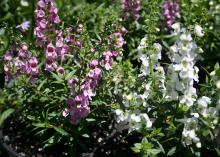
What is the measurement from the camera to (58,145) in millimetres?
4348

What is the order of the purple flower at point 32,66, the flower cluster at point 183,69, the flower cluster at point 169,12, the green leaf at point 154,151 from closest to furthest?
the flower cluster at point 183,69 → the green leaf at point 154,151 → the purple flower at point 32,66 → the flower cluster at point 169,12

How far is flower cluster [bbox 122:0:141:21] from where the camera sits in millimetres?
5453

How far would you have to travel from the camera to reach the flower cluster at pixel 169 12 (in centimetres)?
589

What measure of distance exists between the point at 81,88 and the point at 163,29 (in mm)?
2617

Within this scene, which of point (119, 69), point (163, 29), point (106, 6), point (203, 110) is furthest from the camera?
point (106, 6)

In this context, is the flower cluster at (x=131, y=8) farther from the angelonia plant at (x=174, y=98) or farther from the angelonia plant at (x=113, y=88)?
the angelonia plant at (x=174, y=98)

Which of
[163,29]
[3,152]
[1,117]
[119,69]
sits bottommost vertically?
[3,152]

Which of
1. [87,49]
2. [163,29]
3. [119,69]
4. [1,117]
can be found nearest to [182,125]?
[119,69]

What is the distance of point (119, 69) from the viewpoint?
3.69 m

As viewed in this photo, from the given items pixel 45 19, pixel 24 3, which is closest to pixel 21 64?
pixel 45 19

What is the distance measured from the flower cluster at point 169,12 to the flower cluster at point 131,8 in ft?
1.26

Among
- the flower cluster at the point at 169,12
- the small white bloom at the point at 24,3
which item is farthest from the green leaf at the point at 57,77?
the small white bloom at the point at 24,3

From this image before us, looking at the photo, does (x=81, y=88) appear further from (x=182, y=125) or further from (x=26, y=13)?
(x=26, y=13)

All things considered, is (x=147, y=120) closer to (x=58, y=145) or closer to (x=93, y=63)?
(x=93, y=63)
